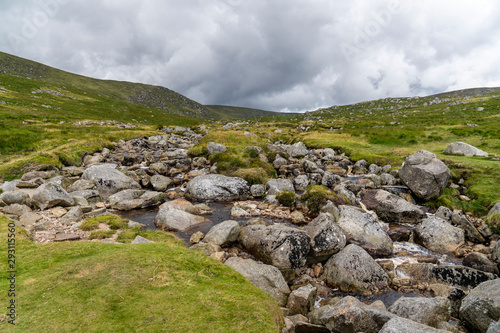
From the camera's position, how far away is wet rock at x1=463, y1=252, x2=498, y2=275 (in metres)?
12.9

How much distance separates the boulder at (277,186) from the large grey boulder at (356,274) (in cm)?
1204

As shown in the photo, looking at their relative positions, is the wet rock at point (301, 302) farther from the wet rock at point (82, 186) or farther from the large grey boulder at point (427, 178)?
the wet rock at point (82, 186)

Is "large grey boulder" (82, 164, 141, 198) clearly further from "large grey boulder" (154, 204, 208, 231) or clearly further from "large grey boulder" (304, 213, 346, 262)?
"large grey boulder" (304, 213, 346, 262)

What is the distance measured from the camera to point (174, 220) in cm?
1745

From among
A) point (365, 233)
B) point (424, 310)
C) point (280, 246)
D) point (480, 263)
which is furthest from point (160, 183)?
point (480, 263)

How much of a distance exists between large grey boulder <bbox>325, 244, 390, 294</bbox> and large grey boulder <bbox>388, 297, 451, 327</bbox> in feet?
8.77

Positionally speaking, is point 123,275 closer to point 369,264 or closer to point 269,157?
point 369,264

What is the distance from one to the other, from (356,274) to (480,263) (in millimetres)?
7416

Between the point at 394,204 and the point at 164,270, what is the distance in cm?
1980

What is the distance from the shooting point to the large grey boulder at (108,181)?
931 inches

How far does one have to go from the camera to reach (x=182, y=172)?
1305 inches

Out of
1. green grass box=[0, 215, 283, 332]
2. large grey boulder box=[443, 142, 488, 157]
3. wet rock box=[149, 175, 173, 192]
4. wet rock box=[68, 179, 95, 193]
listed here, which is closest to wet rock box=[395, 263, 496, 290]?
green grass box=[0, 215, 283, 332]

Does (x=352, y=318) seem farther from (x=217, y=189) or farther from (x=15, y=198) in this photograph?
(x=15, y=198)

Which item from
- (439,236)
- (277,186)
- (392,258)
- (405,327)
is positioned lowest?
(392,258)
